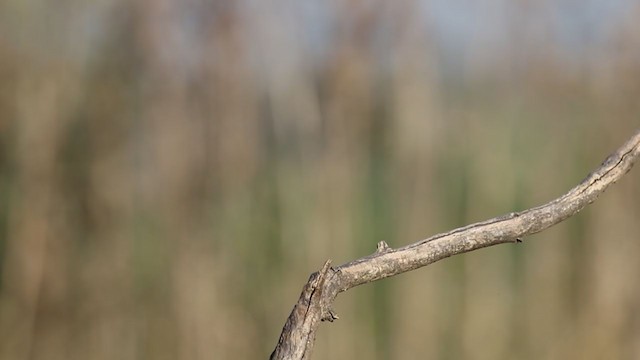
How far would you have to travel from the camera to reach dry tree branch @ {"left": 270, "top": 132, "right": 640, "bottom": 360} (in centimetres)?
59

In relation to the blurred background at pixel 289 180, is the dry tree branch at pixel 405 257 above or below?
below

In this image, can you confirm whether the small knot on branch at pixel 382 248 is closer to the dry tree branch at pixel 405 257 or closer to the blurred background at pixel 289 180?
the dry tree branch at pixel 405 257

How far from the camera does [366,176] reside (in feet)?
7.70

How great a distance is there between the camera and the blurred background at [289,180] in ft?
6.98

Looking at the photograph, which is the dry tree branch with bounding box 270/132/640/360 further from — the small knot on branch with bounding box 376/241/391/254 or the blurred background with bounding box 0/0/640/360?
the blurred background with bounding box 0/0/640/360

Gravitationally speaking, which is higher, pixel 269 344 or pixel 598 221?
pixel 598 221

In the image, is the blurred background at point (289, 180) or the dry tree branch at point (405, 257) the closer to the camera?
the dry tree branch at point (405, 257)

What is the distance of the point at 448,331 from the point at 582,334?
348 millimetres

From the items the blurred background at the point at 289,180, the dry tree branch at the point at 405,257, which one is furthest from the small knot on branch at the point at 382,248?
the blurred background at the point at 289,180

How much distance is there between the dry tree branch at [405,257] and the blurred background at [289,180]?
5.18 ft

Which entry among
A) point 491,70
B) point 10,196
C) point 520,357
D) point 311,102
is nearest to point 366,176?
point 311,102

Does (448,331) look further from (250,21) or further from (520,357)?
(250,21)

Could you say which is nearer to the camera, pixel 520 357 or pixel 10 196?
pixel 10 196

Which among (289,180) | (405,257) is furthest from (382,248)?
(289,180)
